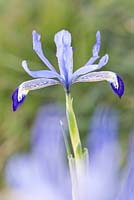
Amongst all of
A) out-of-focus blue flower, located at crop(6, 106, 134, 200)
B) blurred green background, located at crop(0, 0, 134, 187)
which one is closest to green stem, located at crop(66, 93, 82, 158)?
out-of-focus blue flower, located at crop(6, 106, 134, 200)

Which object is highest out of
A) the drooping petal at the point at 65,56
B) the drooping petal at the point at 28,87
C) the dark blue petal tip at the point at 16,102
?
the drooping petal at the point at 65,56

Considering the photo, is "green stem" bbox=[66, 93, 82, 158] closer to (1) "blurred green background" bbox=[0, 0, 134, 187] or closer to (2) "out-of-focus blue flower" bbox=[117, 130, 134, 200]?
(2) "out-of-focus blue flower" bbox=[117, 130, 134, 200]

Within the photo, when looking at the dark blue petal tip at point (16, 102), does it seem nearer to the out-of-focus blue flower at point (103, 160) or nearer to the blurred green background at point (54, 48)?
the out-of-focus blue flower at point (103, 160)

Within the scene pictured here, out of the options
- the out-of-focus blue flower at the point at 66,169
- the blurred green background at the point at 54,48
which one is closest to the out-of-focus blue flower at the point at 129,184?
the out-of-focus blue flower at the point at 66,169

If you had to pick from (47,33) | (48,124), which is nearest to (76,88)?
(47,33)

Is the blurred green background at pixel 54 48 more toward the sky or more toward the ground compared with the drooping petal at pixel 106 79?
more toward the sky

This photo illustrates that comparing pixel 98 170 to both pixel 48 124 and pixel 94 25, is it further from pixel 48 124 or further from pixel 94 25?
pixel 94 25

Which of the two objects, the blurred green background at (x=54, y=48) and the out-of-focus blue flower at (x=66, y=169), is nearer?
the out-of-focus blue flower at (x=66, y=169)
